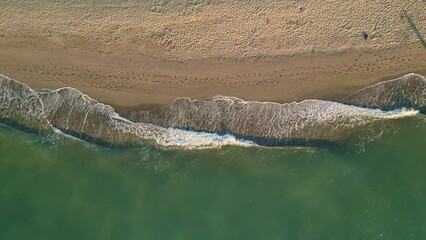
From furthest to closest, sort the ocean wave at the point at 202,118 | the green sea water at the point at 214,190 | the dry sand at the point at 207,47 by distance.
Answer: the ocean wave at the point at 202,118, the dry sand at the point at 207,47, the green sea water at the point at 214,190

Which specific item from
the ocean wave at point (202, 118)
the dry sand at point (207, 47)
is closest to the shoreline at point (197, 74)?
the dry sand at point (207, 47)

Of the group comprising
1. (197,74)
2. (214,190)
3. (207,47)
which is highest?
(207,47)

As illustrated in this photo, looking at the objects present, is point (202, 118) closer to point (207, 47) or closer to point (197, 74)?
point (197, 74)

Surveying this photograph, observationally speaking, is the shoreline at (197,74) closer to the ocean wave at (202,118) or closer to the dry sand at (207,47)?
the dry sand at (207,47)

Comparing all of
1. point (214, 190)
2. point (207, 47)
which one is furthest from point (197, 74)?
point (214, 190)

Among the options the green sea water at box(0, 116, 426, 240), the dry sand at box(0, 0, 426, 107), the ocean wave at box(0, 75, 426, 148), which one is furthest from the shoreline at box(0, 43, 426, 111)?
the green sea water at box(0, 116, 426, 240)

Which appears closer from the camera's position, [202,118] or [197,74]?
[197,74]

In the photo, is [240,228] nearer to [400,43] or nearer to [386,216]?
[386,216]
